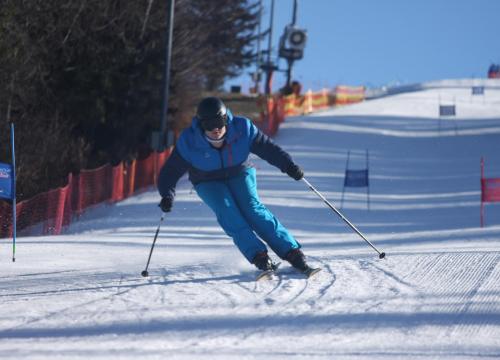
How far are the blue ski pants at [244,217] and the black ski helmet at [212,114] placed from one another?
22.2 inches

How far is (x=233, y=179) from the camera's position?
8430mm

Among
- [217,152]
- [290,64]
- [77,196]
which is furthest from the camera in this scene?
[290,64]

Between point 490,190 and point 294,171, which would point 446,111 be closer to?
point 490,190

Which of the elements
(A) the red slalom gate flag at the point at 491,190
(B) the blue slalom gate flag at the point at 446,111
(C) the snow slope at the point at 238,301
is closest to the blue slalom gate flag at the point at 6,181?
(C) the snow slope at the point at 238,301

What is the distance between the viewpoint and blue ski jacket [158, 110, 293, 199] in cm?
832

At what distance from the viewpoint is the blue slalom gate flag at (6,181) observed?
11320 mm

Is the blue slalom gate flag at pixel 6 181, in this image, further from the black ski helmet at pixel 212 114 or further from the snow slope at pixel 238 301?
the black ski helmet at pixel 212 114

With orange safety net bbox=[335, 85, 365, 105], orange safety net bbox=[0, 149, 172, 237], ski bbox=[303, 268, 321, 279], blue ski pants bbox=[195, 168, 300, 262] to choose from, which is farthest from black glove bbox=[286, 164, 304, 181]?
orange safety net bbox=[335, 85, 365, 105]

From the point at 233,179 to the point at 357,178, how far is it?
11.2 m

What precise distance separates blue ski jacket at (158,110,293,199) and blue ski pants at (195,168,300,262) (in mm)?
88

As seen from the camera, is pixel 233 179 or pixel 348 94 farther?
pixel 348 94

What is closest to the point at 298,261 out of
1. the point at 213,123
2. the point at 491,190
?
the point at 213,123

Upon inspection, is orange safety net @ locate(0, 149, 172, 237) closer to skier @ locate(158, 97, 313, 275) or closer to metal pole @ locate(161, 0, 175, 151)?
metal pole @ locate(161, 0, 175, 151)

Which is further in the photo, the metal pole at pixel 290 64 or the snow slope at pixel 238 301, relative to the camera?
the metal pole at pixel 290 64
